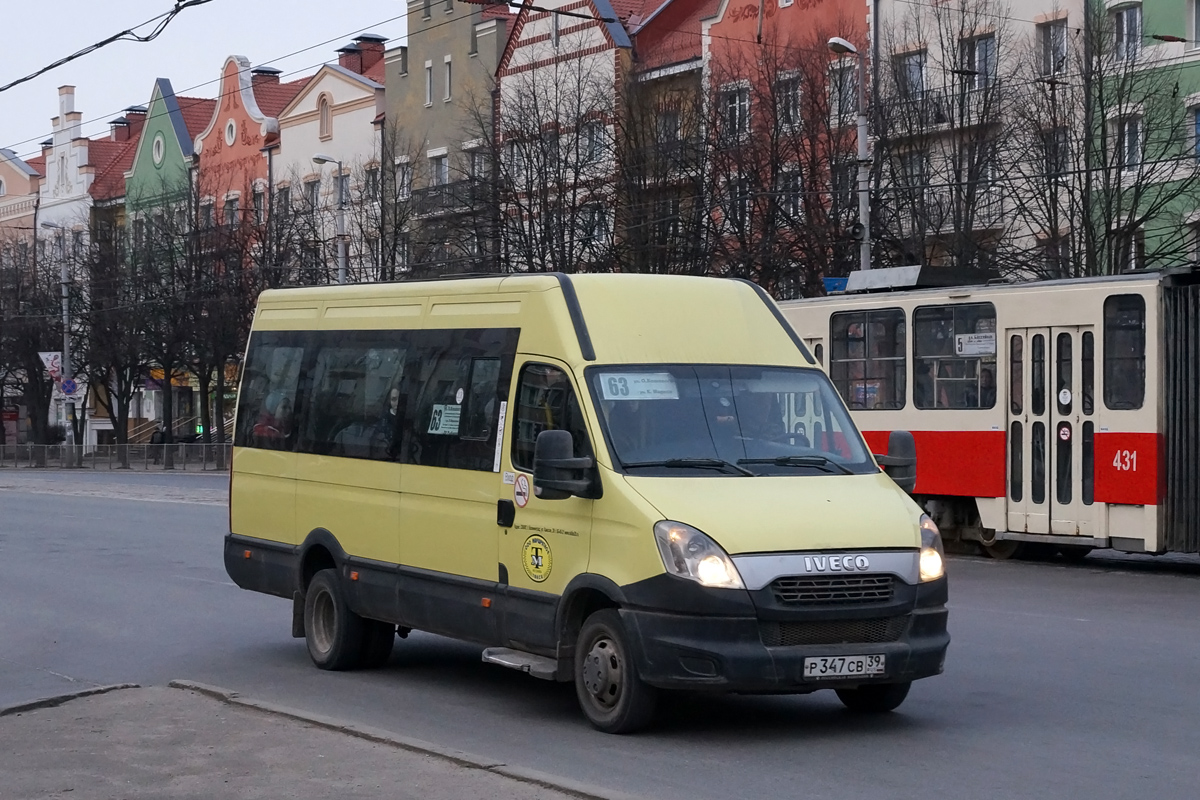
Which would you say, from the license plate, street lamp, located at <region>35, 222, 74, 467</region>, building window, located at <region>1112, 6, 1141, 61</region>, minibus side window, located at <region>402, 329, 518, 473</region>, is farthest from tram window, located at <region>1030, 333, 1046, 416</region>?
street lamp, located at <region>35, 222, 74, 467</region>

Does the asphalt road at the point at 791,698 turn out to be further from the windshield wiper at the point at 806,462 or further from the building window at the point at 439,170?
the building window at the point at 439,170

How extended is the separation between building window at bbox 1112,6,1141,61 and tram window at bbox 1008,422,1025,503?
1426cm

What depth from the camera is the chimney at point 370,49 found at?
6838 cm

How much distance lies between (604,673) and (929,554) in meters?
1.79

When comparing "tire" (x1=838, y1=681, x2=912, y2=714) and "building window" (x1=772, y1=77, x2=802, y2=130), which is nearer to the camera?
"tire" (x1=838, y1=681, x2=912, y2=714)

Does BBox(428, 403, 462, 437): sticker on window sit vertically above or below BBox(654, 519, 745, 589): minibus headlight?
above

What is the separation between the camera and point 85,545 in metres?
23.0

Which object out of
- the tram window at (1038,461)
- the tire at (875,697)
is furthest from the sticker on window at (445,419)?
the tram window at (1038,461)

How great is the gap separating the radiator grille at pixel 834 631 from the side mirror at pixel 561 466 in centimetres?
122

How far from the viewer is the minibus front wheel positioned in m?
11.0

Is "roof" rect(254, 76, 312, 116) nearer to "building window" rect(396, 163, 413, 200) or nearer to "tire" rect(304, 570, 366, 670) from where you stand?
"building window" rect(396, 163, 413, 200)

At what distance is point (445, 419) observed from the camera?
1009 centimetres

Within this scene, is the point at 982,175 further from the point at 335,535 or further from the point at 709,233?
the point at 335,535

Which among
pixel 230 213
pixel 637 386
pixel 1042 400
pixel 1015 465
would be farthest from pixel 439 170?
pixel 637 386
